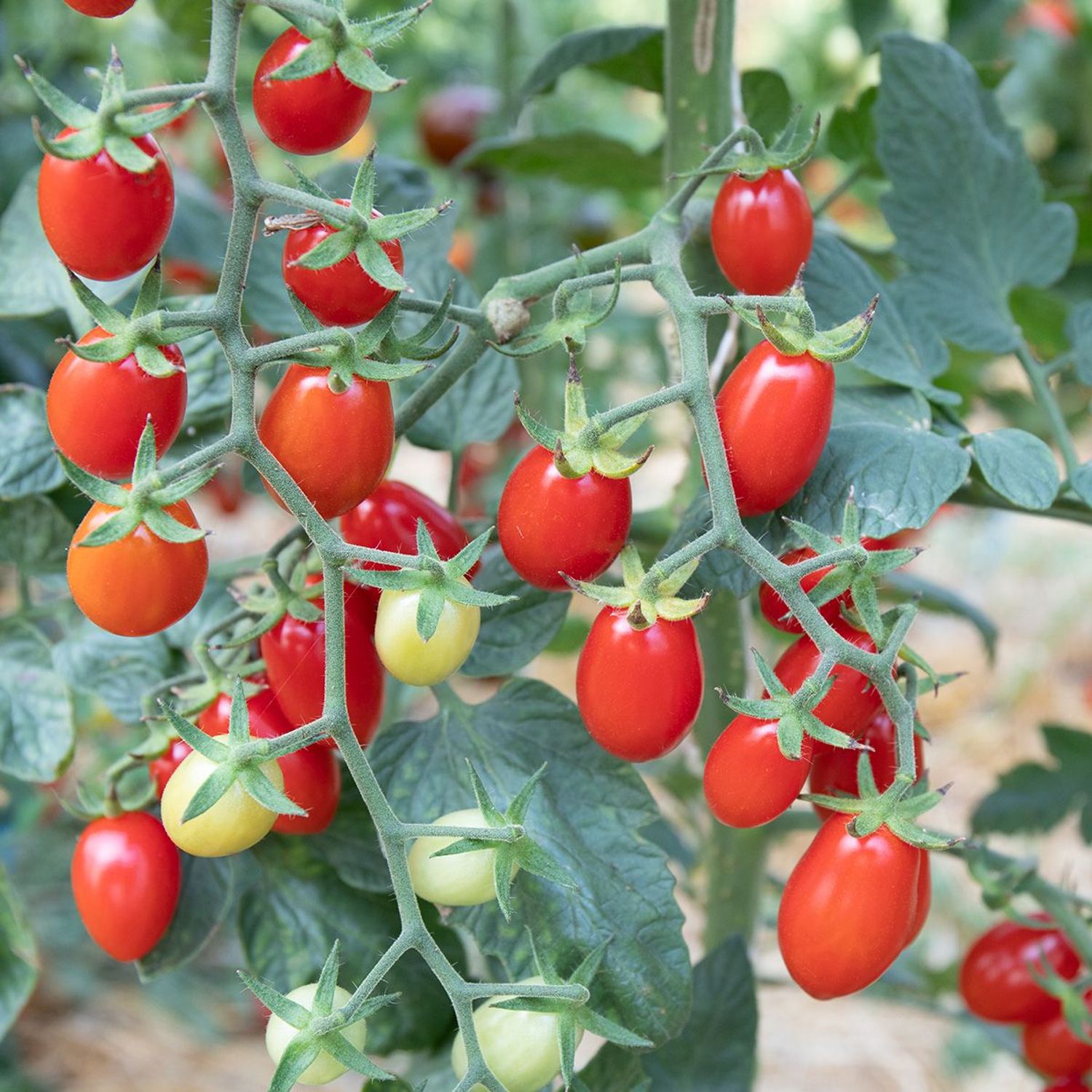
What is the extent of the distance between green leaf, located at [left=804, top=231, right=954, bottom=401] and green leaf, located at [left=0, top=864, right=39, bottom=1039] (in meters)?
0.53

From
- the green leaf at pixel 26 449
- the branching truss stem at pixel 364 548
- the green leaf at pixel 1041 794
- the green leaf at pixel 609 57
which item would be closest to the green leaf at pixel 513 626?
the branching truss stem at pixel 364 548

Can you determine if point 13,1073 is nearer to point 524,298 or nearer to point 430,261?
point 430,261

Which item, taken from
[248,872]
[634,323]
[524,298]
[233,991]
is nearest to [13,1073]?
[233,991]

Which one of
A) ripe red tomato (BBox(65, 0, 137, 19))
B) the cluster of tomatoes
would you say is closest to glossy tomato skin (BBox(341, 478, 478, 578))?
ripe red tomato (BBox(65, 0, 137, 19))

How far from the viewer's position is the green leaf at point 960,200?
648 mm

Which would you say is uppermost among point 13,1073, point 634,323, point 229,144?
point 229,144

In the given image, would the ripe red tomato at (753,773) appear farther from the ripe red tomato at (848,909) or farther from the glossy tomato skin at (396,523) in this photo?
the glossy tomato skin at (396,523)

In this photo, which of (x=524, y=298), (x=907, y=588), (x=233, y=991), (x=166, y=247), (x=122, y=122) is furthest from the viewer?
(x=233, y=991)

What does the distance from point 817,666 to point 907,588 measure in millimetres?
416

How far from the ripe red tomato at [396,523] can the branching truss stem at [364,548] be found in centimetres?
11

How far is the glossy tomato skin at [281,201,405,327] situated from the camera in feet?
1.35

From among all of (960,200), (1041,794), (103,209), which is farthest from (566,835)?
(1041,794)

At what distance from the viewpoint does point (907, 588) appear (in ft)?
2.63

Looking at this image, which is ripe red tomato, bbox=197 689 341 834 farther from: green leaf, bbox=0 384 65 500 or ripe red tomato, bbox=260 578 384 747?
green leaf, bbox=0 384 65 500
